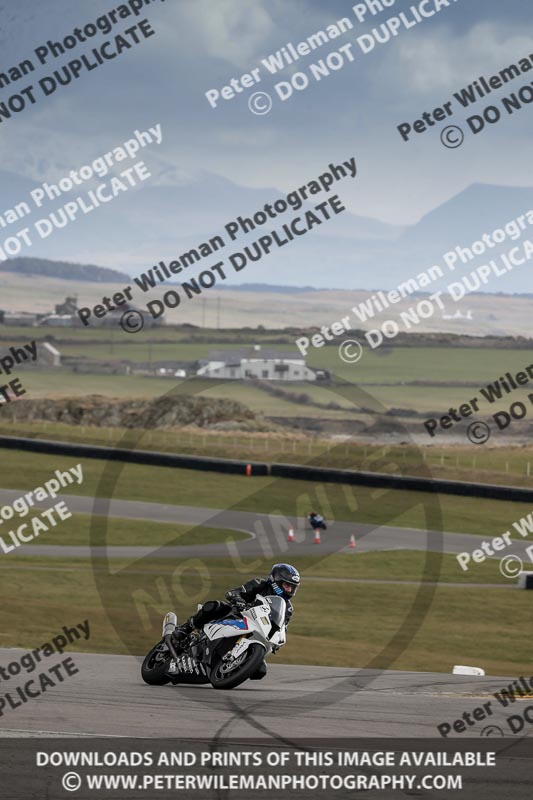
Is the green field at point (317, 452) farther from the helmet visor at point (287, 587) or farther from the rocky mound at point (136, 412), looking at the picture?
the helmet visor at point (287, 587)

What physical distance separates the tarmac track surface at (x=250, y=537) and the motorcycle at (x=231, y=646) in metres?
24.5

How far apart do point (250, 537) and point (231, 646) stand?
3043 cm

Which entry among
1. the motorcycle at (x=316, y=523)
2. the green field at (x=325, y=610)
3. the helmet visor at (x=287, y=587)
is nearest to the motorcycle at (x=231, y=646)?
the helmet visor at (x=287, y=587)

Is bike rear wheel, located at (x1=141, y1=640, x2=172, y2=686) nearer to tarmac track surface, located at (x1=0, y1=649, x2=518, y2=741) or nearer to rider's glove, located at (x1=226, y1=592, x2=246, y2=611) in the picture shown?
tarmac track surface, located at (x1=0, y1=649, x2=518, y2=741)

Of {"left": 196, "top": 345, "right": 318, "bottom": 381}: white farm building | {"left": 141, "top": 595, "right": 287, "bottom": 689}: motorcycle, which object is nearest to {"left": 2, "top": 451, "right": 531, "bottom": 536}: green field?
{"left": 141, "top": 595, "right": 287, "bottom": 689}: motorcycle

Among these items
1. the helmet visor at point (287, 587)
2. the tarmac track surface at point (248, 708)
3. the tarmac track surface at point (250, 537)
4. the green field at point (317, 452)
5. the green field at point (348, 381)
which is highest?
the green field at point (348, 381)

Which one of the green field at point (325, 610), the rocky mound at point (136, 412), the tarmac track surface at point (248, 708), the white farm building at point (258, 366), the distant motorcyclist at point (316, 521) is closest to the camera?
the tarmac track surface at point (248, 708)

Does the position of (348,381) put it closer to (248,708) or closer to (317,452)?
(317,452)

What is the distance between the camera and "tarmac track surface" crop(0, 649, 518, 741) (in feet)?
36.4

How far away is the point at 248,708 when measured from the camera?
12.2 meters

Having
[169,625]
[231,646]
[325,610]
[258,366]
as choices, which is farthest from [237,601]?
[258,366]

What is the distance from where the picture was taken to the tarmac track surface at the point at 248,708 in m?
11.1
